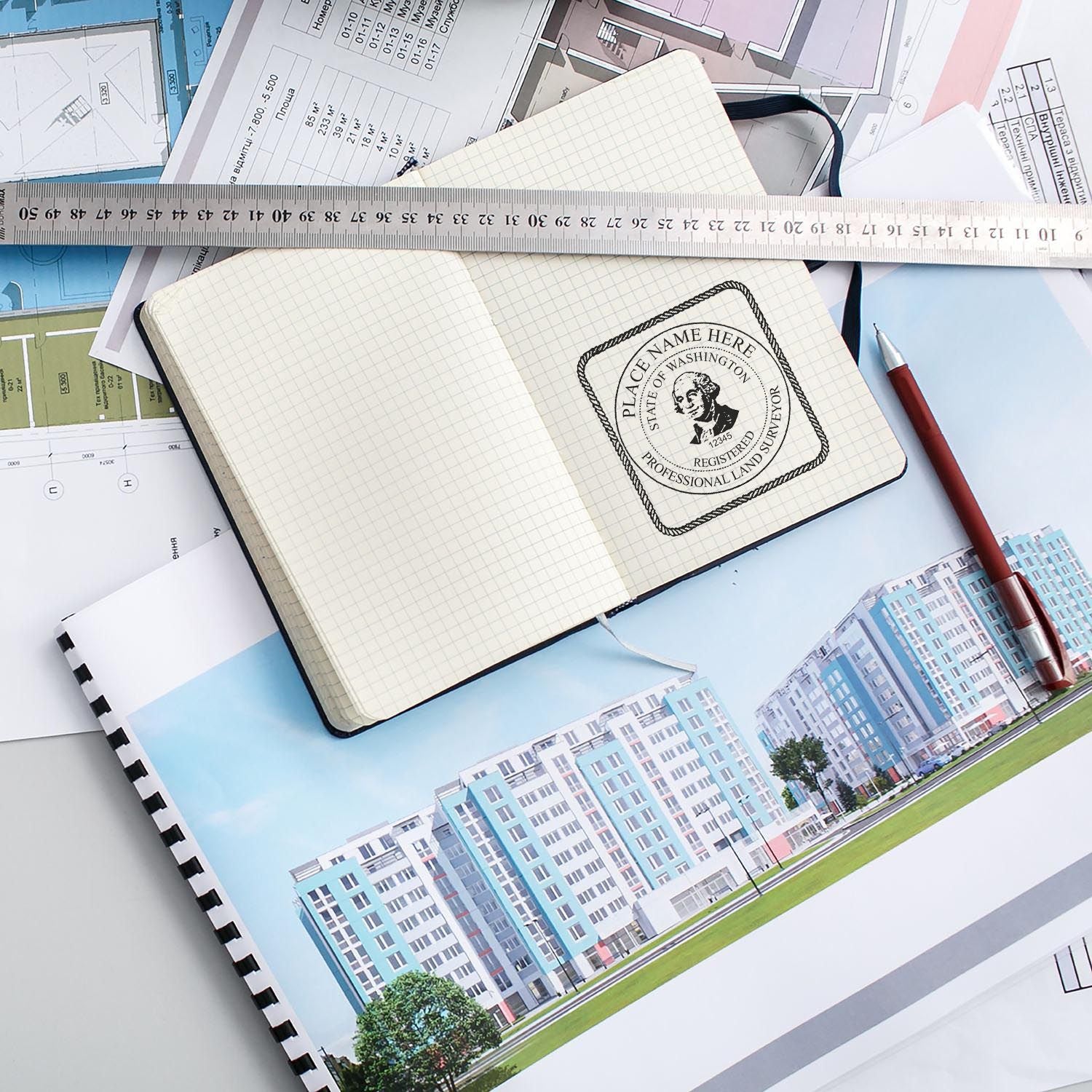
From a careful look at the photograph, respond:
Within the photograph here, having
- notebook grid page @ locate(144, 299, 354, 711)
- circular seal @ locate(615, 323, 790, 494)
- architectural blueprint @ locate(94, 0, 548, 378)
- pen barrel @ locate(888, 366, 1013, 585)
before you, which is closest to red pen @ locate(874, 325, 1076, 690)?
pen barrel @ locate(888, 366, 1013, 585)

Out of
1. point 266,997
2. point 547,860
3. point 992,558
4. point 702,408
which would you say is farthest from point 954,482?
point 266,997

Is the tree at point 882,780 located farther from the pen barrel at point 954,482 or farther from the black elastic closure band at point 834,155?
the black elastic closure band at point 834,155

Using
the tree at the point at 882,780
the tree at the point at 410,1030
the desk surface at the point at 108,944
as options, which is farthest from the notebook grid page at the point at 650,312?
the desk surface at the point at 108,944

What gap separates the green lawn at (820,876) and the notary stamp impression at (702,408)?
0.28 metres

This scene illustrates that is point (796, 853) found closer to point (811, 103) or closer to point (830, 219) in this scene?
point (830, 219)

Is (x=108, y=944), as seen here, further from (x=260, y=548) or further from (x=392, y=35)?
(x=392, y=35)

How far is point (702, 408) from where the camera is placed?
30.6 inches

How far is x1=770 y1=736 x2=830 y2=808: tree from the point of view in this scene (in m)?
0.80

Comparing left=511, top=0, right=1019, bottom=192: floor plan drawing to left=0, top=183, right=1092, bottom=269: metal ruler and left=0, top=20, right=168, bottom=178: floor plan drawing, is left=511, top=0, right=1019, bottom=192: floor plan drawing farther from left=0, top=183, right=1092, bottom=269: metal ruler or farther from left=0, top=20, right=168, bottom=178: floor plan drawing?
left=0, top=20, right=168, bottom=178: floor plan drawing

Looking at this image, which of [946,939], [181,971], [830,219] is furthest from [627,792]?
[830,219]

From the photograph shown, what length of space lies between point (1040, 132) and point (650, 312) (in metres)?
0.39

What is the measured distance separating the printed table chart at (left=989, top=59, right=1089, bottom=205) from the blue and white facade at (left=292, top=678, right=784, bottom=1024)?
524 millimetres

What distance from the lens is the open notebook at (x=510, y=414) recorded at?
0.74m

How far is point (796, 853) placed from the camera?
0.80 m
